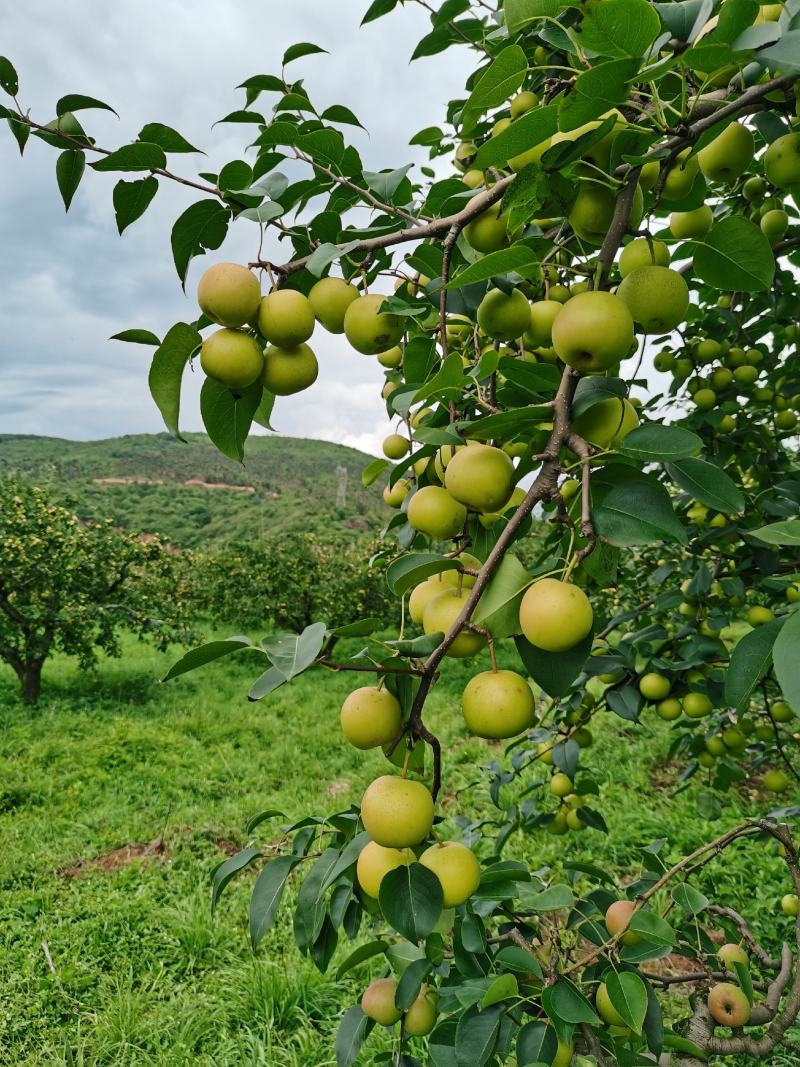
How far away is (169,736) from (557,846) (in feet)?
10.1

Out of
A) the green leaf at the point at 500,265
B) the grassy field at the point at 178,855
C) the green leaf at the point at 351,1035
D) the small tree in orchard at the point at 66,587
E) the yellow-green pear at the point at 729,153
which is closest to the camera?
the green leaf at the point at 500,265

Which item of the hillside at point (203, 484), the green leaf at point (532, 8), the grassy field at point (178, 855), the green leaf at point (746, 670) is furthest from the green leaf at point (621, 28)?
the hillside at point (203, 484)

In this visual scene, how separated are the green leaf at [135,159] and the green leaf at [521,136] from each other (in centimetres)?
42

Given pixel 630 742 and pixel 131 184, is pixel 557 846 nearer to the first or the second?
pixel 630 742

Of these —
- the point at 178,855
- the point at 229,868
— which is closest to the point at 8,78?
the point at 229,868

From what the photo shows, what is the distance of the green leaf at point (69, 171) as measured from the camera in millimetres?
879

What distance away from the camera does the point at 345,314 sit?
0.90 meters

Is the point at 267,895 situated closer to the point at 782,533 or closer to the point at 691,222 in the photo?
the point at 782,533

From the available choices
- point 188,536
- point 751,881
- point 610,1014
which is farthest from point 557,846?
point 188,536

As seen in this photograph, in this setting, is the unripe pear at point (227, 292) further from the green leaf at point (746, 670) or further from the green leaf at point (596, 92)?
the green leaf at point (746, 670)

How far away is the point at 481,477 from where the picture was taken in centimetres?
73

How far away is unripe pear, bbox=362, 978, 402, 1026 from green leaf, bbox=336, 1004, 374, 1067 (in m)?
0.03

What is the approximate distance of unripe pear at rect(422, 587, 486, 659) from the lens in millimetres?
725

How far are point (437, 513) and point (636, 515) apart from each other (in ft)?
0.82
